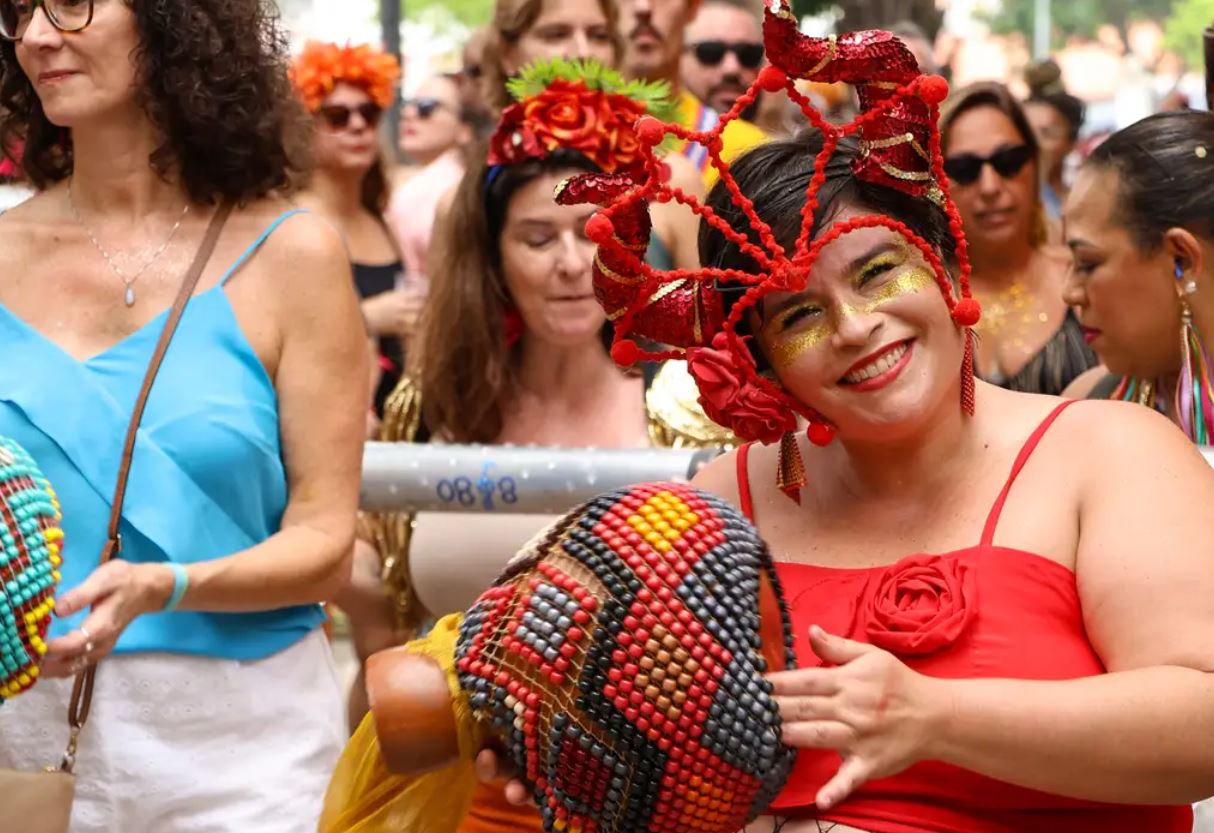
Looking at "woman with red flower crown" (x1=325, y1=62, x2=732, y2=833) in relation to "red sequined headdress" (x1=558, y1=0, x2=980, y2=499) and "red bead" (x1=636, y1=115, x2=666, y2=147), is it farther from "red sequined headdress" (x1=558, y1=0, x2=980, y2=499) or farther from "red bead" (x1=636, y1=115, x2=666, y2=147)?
"red bead" (x1=636, y1=115, x2=666, y2=147)

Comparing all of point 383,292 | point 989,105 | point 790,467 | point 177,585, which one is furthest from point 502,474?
point 383,292

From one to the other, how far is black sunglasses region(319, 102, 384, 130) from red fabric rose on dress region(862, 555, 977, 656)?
183 inches

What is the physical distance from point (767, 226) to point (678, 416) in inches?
68.6

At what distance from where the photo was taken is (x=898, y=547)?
7.93 ft

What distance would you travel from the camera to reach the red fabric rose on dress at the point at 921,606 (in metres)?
2.22

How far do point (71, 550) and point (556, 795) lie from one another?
1.22 m

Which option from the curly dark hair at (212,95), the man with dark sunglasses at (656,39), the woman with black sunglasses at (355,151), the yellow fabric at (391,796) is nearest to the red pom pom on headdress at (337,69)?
the woman with black sunglasses at (355,151)

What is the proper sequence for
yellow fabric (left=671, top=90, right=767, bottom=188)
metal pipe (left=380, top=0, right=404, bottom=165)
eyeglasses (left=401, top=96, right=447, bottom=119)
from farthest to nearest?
metal pipe (left=380, top=0, right=404, bottom=165) → eyeglasses (left=401, top=96, right=447, bottom=119) → yellow fabric (left=671, top=90, right=767, bottom=188)

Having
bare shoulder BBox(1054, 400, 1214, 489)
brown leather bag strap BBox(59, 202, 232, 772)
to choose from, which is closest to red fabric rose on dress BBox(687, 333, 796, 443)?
bare shoulder BBox(1054, 400, 1214, 489)

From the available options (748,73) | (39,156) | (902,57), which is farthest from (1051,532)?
(748,73)

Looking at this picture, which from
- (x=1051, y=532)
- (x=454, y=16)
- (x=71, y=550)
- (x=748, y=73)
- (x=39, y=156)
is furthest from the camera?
(x=454, y=16)

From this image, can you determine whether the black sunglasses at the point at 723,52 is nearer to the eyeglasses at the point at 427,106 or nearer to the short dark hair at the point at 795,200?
the eyeglasses at the point at 427,106

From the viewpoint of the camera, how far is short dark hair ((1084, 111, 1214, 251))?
10.8 feet

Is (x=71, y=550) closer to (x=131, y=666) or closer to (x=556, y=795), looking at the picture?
(x=131, y=666)
